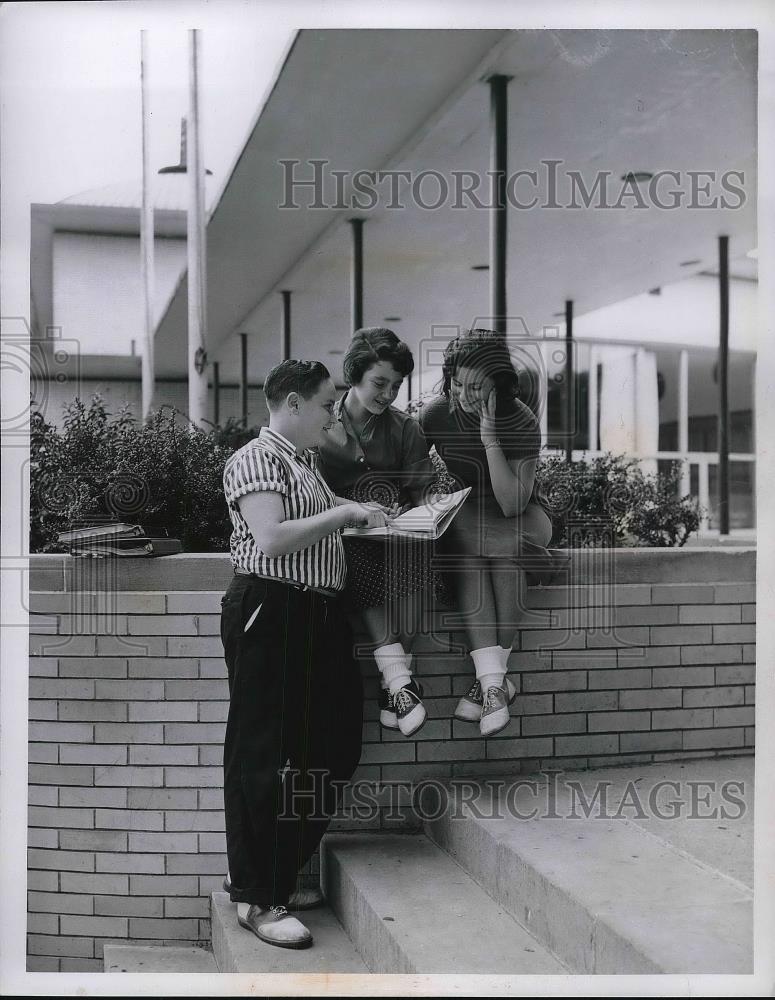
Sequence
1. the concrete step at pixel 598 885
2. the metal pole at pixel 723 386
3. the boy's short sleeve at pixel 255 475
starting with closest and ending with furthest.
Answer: the concrete step at pixel 598 885, the boy's short sleeve at pixel 255 475, the metal pole at pixel 723 386

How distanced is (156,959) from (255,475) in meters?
1.47

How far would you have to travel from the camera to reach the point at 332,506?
8.43 ft

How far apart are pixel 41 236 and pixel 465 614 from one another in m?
1.64

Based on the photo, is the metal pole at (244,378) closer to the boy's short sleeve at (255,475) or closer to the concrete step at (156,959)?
the boy's short sleeve at (255,475)

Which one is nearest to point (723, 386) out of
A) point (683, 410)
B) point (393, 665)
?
point (683, 410)

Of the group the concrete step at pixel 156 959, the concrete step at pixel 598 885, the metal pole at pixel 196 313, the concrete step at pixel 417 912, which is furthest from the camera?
the metal pole at pixel 196 313

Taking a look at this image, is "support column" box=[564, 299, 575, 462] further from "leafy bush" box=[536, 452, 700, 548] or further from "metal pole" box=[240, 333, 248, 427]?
"metal pole" box=[240, 333, 248, 427]

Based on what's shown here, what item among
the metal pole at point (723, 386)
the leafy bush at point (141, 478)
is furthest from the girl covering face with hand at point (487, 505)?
the metal pole at point (723, 386)

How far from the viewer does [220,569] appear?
272 centimetres

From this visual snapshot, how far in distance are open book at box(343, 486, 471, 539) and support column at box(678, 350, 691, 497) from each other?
1.43 metres

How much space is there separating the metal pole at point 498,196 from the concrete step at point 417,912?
163 centimetres

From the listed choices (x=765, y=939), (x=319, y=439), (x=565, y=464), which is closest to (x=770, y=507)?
(x=565, y=464)

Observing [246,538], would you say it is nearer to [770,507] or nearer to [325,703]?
[325,703]

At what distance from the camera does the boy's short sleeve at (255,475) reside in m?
2.33
